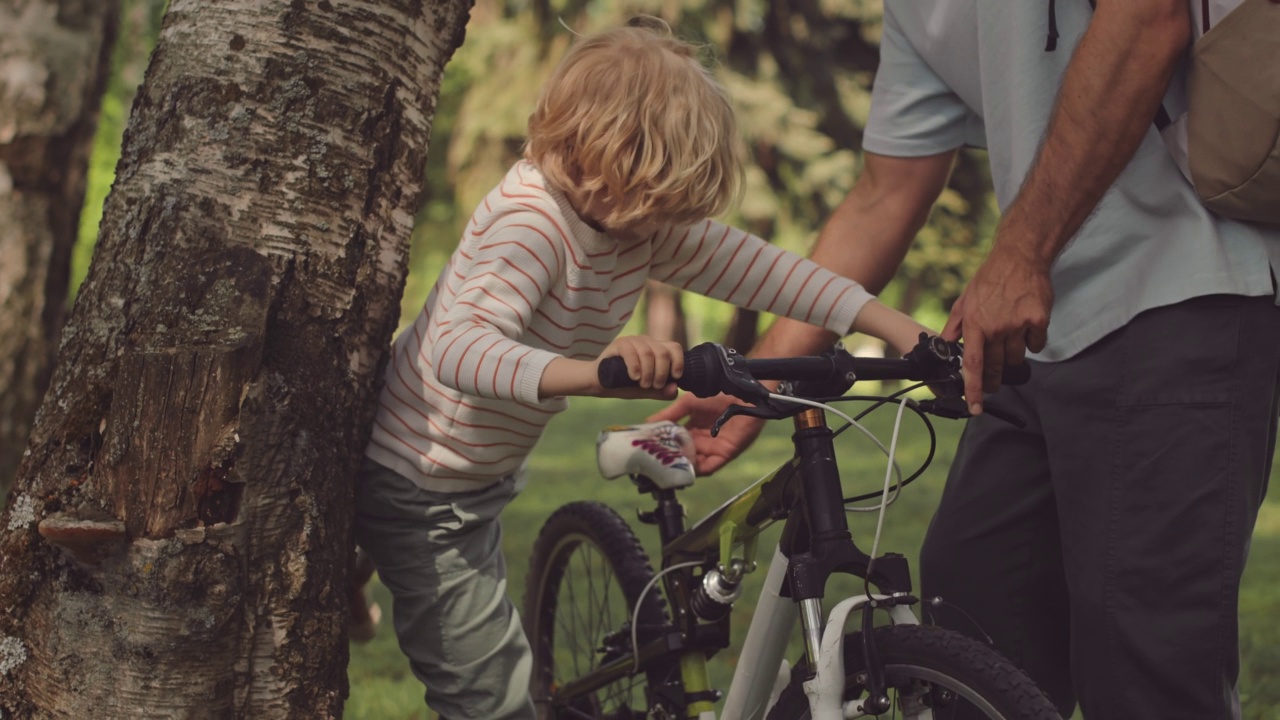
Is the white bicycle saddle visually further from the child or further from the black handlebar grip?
the black handlebar grip

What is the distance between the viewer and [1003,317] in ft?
7.59

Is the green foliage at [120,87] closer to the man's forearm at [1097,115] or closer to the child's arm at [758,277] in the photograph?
the child's arm at [758,277]

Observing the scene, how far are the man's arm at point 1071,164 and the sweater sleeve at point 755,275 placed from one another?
19.1 inches

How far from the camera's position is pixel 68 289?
705 cm

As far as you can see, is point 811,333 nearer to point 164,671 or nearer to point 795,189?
point 164,671

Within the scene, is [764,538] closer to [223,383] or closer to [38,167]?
[38,167]

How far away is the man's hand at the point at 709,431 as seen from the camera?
3.00 meters

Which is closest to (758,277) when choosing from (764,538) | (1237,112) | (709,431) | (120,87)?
(709,431)

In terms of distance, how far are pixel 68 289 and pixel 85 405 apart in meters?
5.04

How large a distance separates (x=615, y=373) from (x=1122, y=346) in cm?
96

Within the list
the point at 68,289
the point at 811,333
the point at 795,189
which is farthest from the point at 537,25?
the point at 811,333

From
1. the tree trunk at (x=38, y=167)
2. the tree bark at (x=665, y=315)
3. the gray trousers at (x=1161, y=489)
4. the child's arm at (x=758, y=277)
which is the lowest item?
the gray trousers at (x=1161, y=489)

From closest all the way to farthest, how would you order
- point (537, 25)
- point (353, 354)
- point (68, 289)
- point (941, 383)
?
1. point (941, 383)
2. point (353, 354)
3. point (68, 289)
4. point (537, 25)

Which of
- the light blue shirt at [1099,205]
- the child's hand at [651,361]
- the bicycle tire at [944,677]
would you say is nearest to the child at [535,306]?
the child's hand at [651,361]
